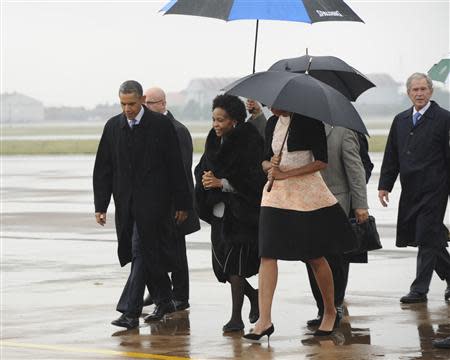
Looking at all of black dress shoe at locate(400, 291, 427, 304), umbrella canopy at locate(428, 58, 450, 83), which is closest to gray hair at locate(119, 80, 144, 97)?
black dress shoe at locate(400, 291, 427, 304)

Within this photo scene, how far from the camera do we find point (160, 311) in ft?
33.9

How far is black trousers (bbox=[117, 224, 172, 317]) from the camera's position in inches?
395

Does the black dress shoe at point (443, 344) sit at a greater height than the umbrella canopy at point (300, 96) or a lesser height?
lesser

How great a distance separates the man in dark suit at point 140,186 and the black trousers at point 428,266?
2.06 meters

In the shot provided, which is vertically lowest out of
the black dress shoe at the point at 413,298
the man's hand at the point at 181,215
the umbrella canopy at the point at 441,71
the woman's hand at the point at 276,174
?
the black dress shoe at the point at 413,298

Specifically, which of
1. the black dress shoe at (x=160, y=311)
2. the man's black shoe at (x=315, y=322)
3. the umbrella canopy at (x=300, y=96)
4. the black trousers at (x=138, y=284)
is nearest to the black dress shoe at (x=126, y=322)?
the black trousers at (x=138, y=284)

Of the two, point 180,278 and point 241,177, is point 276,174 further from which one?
point 180,278

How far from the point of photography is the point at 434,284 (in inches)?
478

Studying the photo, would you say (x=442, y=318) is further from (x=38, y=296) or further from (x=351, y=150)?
(x=38, y=296)

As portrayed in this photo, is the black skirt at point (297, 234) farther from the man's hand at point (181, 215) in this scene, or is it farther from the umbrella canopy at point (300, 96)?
the man's hand at point (181, 215)

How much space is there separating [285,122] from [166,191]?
4.17ft

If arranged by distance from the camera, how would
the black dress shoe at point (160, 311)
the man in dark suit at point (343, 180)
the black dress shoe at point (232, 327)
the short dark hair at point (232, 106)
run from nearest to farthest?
the black dress shoe at point (232, 327), the short dark hair at point (232, 106), the man in dark suit at point (343, 180), the black dress shoe at point (160, 311)

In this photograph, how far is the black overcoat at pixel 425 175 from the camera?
36.2ft

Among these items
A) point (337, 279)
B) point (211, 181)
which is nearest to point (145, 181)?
point (211, 181)
